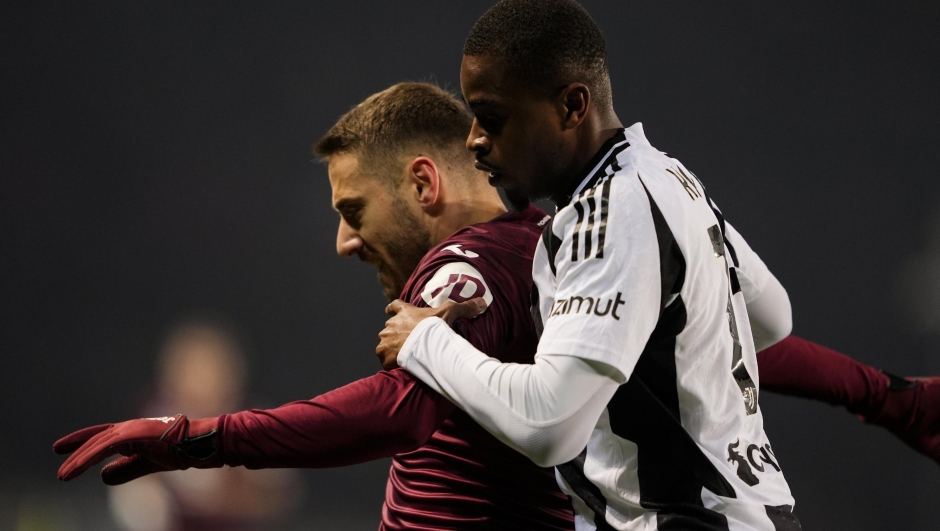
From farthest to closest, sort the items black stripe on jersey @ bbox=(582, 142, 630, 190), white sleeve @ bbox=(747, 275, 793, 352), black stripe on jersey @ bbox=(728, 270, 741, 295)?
white sleeve @ bbox=(747, 275, 793, 352)
black stripe on jersey @ bbox=(728, 270, 741, 295)
black stripe on jersey @ bbox=(582, 142, 630, 190)

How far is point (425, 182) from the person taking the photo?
185 cm

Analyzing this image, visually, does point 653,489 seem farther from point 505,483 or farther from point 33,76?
point 33,76

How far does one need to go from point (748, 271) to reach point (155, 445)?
3.21ft

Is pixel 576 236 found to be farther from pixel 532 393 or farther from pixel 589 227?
pixel 532 393

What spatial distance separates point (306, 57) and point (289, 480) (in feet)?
4.72

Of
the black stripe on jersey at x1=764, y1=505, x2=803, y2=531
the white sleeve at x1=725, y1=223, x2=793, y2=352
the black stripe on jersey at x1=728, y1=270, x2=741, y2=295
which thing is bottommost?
the black stripe on jersey at x1=764, y1=505, x2=803, y2=531

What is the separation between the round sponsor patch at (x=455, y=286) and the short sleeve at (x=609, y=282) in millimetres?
255

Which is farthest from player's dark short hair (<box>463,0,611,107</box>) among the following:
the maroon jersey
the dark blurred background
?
the dark blurred background

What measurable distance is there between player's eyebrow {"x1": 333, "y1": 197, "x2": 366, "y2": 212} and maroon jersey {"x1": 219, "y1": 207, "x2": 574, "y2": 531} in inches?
16.4

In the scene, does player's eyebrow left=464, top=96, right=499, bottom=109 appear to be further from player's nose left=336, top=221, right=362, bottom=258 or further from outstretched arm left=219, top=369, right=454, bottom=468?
player's nose left=336, top=221, right=362, bottom=258

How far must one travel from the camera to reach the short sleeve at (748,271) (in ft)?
4.99

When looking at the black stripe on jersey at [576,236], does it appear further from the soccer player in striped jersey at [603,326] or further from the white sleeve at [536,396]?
the white sleeve at [536,396]

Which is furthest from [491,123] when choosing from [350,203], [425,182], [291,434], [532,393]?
[350,203]

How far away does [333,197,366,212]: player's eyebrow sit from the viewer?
1907mm
